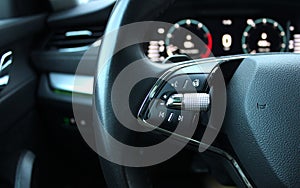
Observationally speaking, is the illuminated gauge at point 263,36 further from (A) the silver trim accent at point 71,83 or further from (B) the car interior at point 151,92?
(A) the silver trim accent at point 71,83

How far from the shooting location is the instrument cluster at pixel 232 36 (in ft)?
3.69

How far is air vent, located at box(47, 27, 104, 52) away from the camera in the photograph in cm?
122

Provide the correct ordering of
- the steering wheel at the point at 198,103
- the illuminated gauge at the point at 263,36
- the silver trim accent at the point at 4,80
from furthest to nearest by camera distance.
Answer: the illuminated gauge at the point at 263,36 → the silver trim accent at the point at 4,80 → the steering wheel at the point at 198,103

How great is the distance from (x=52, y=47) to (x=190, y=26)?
387mm

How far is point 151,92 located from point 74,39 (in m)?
0.61

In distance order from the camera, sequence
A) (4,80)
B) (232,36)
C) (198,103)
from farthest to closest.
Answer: (232,36), (4,80), (198,103)

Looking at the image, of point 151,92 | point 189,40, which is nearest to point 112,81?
point 151,92

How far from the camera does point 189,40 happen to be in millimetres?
1129

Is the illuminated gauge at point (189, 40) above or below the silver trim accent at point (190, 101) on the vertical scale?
below

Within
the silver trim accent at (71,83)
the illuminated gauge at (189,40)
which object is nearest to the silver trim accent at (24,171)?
the silver trim accent at (71,83)

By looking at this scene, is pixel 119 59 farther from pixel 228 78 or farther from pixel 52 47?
pixel 52 47

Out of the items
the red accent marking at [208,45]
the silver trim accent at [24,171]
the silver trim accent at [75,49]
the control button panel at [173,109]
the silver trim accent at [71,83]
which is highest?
the control button panel at [173,109]

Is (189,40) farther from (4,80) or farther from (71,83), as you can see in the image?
(4,80)

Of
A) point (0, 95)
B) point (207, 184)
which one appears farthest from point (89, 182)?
point (0, 95)
